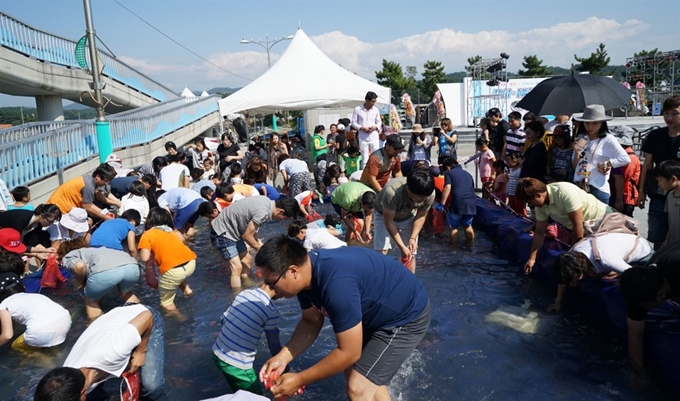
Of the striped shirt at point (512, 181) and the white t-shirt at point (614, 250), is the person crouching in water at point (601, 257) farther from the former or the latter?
the striped shirt at point (512, 181)

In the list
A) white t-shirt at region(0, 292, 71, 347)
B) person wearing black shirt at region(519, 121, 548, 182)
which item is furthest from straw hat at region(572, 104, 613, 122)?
white t-shirt at region(0, 292, 71, 347)

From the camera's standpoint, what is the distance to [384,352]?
10.2 feet

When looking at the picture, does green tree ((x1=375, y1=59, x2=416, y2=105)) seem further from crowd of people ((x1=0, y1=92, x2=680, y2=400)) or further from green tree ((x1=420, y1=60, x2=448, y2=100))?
crowd of people ((x1=0, y1=92, x2=680, y2=400))

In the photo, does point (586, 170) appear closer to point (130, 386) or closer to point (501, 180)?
point (501, 180)

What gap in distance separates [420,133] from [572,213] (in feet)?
22.0

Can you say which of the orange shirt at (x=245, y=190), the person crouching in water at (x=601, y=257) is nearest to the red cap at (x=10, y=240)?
the orange shirt at (x=245, y=190)

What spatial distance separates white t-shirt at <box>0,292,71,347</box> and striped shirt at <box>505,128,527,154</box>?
23.8ft

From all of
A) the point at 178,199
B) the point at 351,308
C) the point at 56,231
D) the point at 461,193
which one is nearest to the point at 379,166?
the point at 461,193

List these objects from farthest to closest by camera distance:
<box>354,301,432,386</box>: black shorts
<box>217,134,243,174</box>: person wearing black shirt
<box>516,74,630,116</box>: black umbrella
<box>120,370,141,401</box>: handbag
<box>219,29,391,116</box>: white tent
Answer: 1. <box>219,29,391,116</box>: white tent
2. <box>217,134,243,174</box>: person wearing black shirt
3. <box>516,74,630,116</box>: black umbrella
4. <box>120,370,141,401</box>: handbag
5. <box>354,301,432,386</box>: black shorts

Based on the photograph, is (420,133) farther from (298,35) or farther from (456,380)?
(456,380)

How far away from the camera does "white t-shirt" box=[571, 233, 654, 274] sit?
454 cm

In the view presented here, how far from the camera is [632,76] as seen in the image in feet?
105

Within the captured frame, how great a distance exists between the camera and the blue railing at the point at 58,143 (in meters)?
8.73

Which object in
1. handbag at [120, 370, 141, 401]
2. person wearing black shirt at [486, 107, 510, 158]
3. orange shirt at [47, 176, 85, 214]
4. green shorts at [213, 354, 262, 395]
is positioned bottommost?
handbag at [120, 370, 141, 401]
